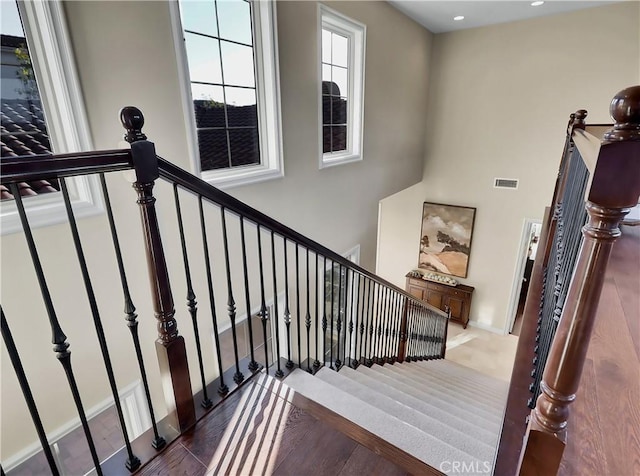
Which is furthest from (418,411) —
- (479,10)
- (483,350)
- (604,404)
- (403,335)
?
(479,10)

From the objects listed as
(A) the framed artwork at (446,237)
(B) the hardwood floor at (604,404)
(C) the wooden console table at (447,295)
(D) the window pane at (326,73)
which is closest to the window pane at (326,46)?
(D) the window pane at (326,73)

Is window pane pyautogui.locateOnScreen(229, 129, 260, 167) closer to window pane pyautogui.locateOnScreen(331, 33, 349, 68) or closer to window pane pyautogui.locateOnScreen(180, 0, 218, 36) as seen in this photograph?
window pane pyautogui.locateOnScreen(180, 0, 218, 36)

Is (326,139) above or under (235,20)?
under

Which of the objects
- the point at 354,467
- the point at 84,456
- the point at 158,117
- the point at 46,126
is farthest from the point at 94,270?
the point at 354,467

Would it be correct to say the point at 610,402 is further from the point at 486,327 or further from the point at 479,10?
the point at 486,327

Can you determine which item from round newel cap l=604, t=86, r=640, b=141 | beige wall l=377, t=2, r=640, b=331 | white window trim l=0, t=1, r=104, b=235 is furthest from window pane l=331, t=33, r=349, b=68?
round newel cap l=604, t=86, r=640, b=141

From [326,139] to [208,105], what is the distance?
1.79 metres

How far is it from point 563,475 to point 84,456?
2.84 metres

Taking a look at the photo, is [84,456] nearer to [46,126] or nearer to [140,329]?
[140,329]

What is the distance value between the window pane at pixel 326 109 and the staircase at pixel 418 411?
2900 mm

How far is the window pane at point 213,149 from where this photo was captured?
288 cm

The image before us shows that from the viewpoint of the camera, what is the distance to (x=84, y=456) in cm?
234

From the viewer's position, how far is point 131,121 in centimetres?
96

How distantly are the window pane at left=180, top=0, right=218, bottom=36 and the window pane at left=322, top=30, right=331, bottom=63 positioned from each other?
5.08 ft
